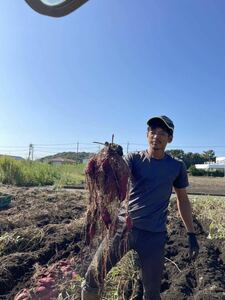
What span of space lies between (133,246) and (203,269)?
4.71ft

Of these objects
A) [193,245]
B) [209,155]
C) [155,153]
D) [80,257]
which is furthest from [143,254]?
[209,155]

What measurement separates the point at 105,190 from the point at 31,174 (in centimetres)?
1583

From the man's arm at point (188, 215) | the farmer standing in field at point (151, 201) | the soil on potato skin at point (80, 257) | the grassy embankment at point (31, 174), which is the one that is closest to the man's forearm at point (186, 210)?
the man's arm at point (188, 215)

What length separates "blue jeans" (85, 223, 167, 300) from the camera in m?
2.81

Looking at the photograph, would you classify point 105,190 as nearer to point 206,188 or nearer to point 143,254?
point 143,254

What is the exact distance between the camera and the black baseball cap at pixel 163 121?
117 inches

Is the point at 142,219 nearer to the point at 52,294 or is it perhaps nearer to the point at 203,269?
the point at 52,294

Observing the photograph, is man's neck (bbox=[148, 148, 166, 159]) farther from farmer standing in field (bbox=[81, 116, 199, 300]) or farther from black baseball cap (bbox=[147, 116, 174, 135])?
black baseball cap (bbox=[147, 116, 174, 135])

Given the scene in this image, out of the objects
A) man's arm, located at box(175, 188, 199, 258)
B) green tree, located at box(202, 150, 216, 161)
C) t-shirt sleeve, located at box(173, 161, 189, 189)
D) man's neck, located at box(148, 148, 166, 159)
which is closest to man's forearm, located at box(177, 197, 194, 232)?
A: man's arm, located at box(175, 188, 199, 258)

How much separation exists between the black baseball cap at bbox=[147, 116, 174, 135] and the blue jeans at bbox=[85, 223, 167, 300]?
0.82m

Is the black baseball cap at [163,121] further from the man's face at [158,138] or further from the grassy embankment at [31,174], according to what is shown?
the grassy embankment at [31,174]

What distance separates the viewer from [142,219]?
2977 millimetres

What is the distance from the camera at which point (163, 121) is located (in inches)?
117

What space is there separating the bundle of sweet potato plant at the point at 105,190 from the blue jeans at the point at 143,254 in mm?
543
